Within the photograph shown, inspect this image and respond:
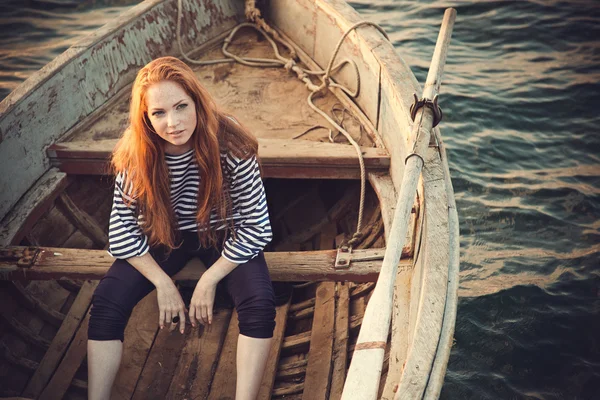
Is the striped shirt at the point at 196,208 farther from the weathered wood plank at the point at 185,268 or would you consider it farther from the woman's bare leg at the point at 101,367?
the woman's bare leg at the point at 101,367

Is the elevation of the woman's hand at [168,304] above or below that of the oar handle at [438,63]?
below

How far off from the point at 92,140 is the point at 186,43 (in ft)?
4.18

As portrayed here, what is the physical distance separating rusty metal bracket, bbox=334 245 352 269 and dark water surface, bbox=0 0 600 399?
3.98 ft

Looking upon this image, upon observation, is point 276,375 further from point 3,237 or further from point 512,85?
point 512,85

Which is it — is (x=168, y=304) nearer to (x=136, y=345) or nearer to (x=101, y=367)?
(x=101, y=367)

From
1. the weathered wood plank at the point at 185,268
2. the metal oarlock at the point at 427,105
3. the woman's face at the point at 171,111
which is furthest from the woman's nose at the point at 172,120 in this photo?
the metal oarlock at the point at 427,105

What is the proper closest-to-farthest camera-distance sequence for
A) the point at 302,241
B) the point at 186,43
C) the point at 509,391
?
the point at 509,391, the point at 302,241, the point at 186,43

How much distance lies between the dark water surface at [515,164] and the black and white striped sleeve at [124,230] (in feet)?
6.24

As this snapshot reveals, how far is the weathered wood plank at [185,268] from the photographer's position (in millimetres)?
2338

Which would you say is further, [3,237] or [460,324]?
[460,324]

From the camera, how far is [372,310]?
157 cm

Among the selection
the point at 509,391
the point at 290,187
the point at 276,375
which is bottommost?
the point at 509,391

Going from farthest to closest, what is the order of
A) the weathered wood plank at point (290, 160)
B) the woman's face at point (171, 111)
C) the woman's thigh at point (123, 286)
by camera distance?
the weathered wood plank at point (290, 160), the woman's thigh at point (123, 286), the woman's face at point (171, 111)

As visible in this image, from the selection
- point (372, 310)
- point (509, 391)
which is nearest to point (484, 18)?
point (509, 391)
